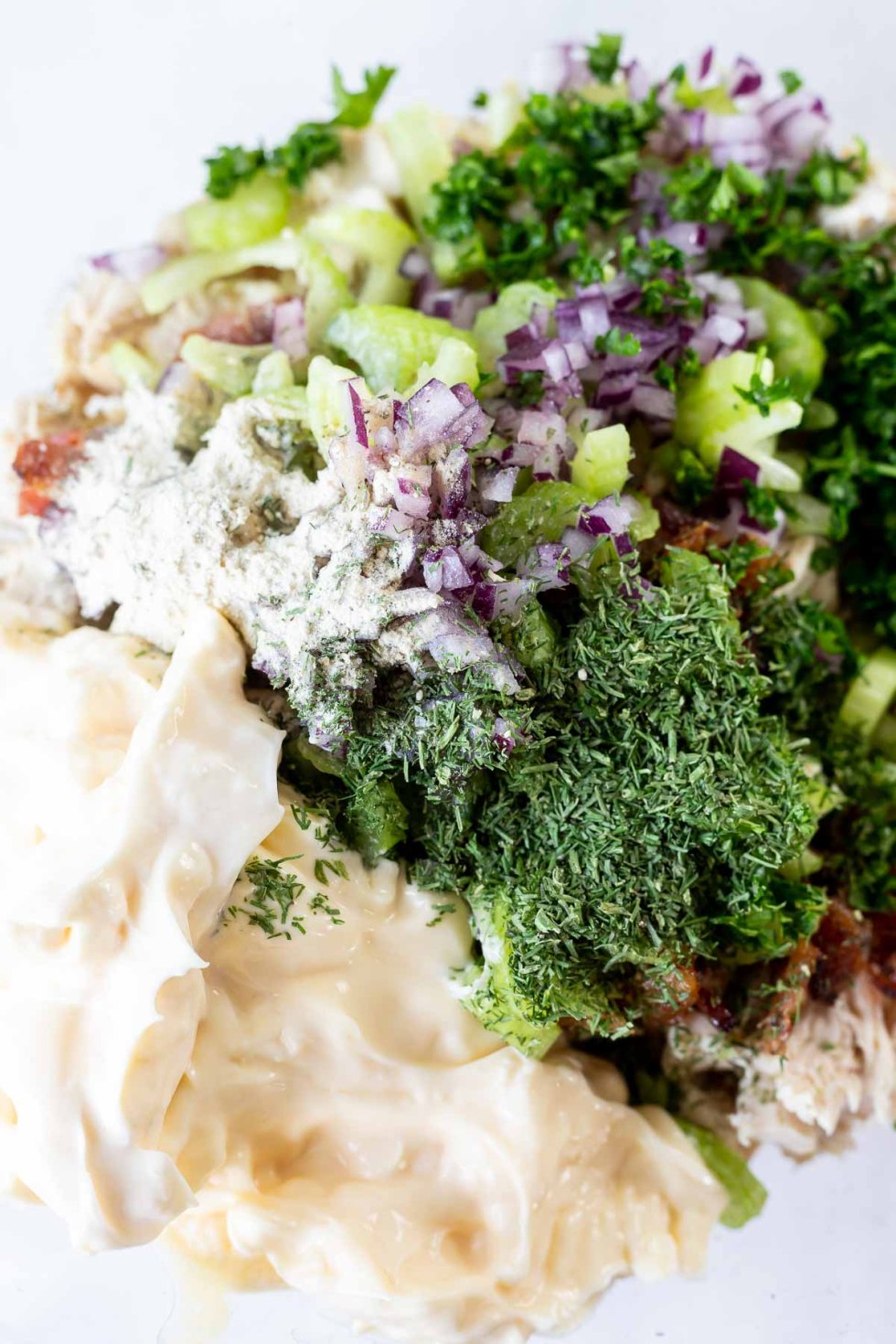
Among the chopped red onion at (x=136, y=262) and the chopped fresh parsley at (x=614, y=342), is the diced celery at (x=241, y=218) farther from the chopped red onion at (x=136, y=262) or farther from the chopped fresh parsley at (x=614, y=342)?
the chopped fresh parsley at (x=614, y=342)

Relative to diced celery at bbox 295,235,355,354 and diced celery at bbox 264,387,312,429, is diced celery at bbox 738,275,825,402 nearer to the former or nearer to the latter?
diced celery at bbox 295,235,355,354

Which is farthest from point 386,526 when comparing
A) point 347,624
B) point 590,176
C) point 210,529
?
point 590,176

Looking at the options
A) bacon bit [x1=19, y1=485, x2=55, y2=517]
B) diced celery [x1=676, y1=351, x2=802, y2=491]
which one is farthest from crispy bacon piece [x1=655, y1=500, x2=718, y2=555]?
bacon bit [x1=19, y1=485, x2=55, y2=517]

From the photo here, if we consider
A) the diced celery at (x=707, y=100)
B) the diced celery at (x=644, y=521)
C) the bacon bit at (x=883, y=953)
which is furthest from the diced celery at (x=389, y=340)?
the bacon bit at (x=883, y=953)

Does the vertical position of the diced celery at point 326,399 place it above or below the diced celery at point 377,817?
above

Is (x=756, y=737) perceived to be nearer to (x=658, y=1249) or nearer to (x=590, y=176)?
(x=658, y=1249)
